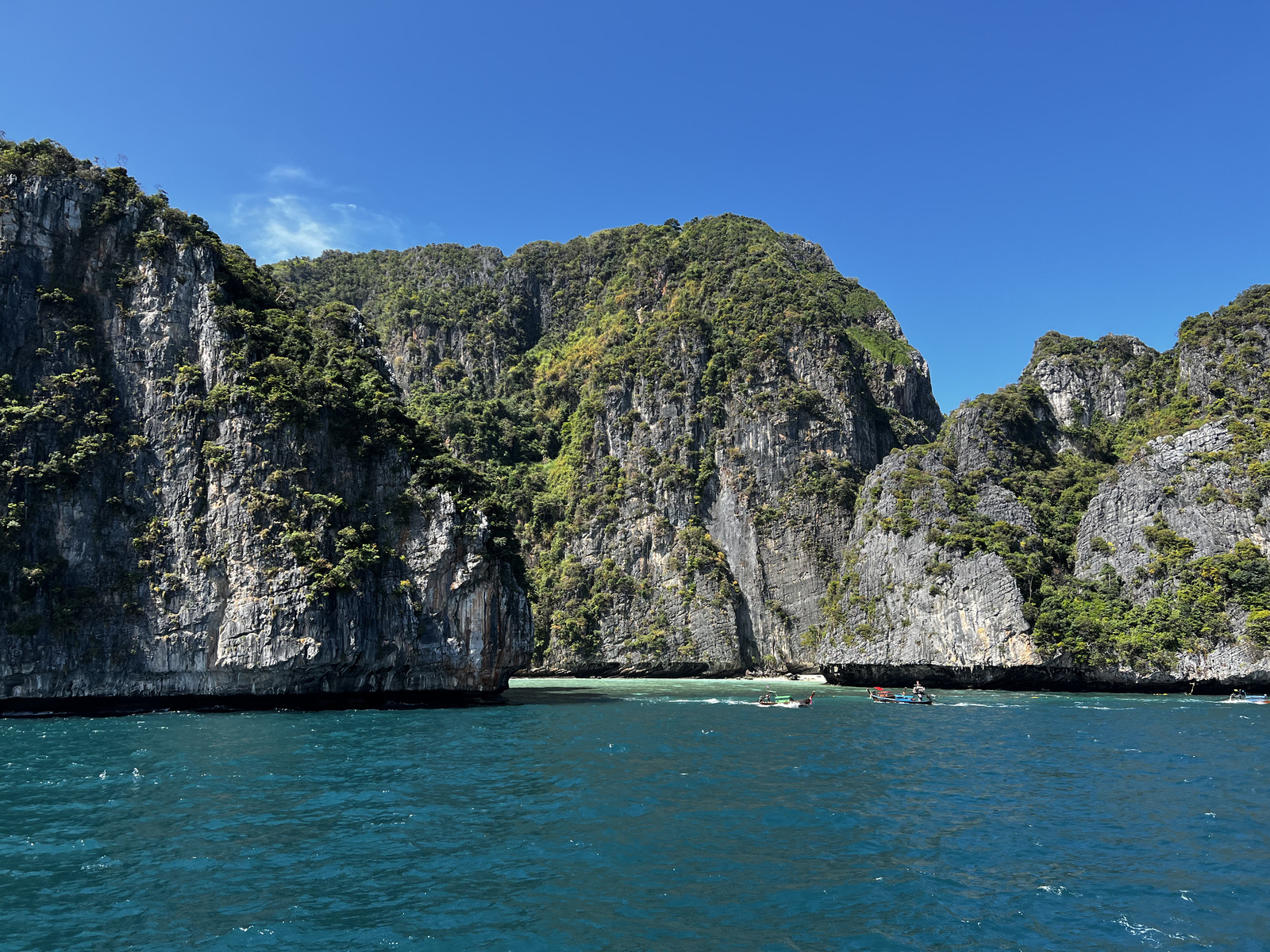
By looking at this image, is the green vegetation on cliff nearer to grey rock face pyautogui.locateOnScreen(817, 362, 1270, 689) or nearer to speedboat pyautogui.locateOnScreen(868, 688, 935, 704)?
speedboat pyautogui.locateOnScreen(868, 688, 935, 704)

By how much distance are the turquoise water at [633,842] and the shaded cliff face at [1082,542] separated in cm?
2866

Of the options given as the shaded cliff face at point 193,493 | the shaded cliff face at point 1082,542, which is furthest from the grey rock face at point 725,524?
the shaded cliff face at point 193,493

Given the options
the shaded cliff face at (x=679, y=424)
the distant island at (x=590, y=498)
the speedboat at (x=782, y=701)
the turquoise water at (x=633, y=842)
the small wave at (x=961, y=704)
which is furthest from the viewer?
the shaded cliff face at (x=679, y=424)

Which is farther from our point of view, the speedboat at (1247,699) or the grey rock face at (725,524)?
the grey rock face at (725,524)

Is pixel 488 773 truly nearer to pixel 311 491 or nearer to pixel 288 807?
pixel 288 807

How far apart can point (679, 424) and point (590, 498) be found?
16893 millimetres

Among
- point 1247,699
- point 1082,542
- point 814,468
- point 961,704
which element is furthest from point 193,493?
point 1082,542

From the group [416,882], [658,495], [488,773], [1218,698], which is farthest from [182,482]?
[1218,698]

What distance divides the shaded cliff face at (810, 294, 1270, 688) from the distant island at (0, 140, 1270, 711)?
0.30 meters

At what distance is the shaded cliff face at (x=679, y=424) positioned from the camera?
99875 millimetres

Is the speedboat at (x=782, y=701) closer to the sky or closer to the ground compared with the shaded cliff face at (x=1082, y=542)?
closer to the ground

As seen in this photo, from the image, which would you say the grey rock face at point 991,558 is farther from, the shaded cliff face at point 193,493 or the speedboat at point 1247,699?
the shaded cliff face at point 193,493

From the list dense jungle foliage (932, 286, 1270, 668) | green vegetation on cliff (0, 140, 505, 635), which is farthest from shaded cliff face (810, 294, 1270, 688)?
green vegetation on cliff (0, 140, 505, 635)

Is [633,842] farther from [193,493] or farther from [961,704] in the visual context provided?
[193,493]
